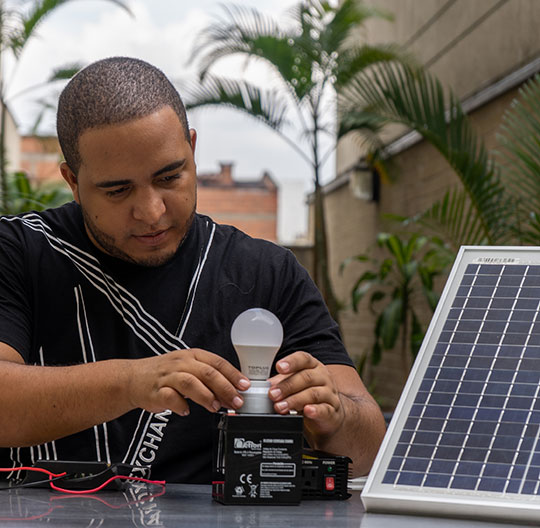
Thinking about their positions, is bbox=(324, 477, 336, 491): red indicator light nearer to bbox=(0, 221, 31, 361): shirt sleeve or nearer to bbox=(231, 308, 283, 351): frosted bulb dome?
bbox=(231, 308, 283, 351): frosted bulb dome

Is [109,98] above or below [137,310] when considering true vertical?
above

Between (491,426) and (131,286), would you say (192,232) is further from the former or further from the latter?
(491,426)

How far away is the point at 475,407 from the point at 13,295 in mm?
1008

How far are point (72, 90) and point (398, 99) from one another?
10.4ft

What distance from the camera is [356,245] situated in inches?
366

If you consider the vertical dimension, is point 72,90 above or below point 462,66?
below

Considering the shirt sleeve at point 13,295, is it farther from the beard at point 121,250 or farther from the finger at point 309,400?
the finger at point 309,400

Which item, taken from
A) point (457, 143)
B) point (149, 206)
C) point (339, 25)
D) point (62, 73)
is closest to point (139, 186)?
point (149, 206)

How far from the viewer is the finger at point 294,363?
120 cm

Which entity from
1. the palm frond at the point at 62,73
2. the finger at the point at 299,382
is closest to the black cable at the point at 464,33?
the palm frond at the point at 62,73

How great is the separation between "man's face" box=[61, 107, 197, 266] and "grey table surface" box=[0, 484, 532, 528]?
1.94ft

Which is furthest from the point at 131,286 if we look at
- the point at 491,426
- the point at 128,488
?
the point at 491,426

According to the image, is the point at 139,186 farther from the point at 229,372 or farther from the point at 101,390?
the point at 229,372

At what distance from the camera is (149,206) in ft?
5.26
